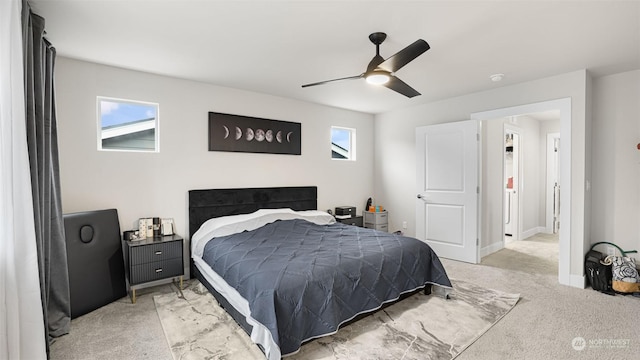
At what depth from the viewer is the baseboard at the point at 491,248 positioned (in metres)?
4.87

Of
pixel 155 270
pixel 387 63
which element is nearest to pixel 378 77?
pixel 387 63

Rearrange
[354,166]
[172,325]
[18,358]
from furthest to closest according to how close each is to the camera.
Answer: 1. [354,166]
2. [172,325]
3. [18,358]

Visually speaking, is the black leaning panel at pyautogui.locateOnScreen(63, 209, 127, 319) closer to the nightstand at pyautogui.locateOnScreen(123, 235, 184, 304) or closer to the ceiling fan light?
the nightstand at pyautogui.locateOnScreen(123, 235, 184, 304)

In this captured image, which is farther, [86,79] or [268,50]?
[86,79]

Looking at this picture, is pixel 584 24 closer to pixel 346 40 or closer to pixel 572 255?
pixel 346 40

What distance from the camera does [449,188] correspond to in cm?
473

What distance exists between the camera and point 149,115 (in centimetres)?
373

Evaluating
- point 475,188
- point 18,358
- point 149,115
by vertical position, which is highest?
point 149,115

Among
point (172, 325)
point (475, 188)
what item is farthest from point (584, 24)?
point (172, 325)

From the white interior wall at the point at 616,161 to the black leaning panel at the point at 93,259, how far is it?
5.73 meters

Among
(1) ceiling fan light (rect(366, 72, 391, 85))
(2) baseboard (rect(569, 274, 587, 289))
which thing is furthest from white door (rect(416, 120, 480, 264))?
(1) ceiling fan light (rect(366, 72, 391, 85))

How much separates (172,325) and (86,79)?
271 cm

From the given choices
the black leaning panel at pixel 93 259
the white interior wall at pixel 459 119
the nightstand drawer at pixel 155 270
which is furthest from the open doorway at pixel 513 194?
the black leaning panel at pixel 93 259

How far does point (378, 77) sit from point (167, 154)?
2.70 m
